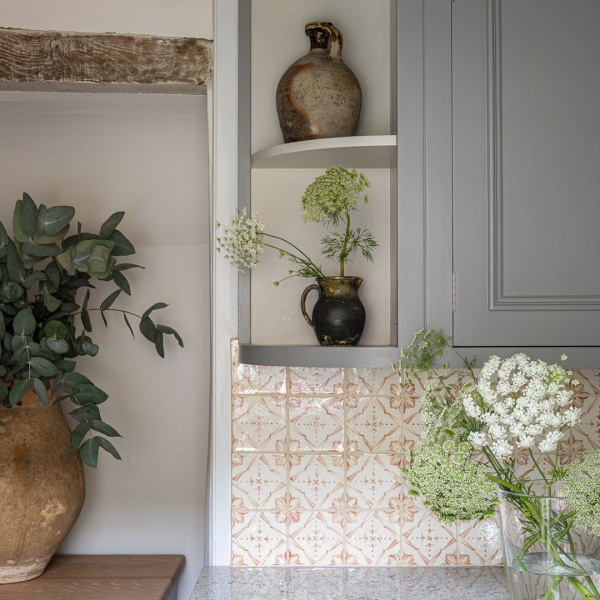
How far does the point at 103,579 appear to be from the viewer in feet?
5.84

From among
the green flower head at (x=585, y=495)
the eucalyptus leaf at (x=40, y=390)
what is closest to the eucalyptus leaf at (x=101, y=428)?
the eucalyptus leaf at (x=40, y=390)

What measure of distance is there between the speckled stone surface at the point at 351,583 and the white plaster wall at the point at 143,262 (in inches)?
10.8

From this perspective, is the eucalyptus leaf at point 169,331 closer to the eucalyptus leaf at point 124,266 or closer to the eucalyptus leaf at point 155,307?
the eucalyptus leaf at point 155,307

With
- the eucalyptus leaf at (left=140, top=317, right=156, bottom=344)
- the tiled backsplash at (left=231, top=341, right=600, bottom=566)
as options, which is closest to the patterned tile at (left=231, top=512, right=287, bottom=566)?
the tiled backsplash at (left=231, top=341, right=600, bottom=566)

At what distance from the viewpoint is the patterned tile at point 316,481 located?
1.83 m

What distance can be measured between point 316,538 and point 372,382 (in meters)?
0.39

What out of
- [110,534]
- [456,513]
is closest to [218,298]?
[110,534]

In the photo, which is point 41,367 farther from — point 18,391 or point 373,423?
point 373,423

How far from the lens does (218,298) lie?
186 centimetres

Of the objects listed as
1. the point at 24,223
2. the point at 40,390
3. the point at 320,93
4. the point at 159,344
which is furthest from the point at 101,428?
the point at 320,93

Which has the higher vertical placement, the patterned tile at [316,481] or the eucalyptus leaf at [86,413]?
the eucalyptus leaf at [86,413]

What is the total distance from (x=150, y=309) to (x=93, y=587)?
643 mm

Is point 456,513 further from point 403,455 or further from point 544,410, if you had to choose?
point 403,455

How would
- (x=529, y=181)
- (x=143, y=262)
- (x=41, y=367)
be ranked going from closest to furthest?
(x=529, y=181) < (x=41, y=367) < (x=143, y=262)
